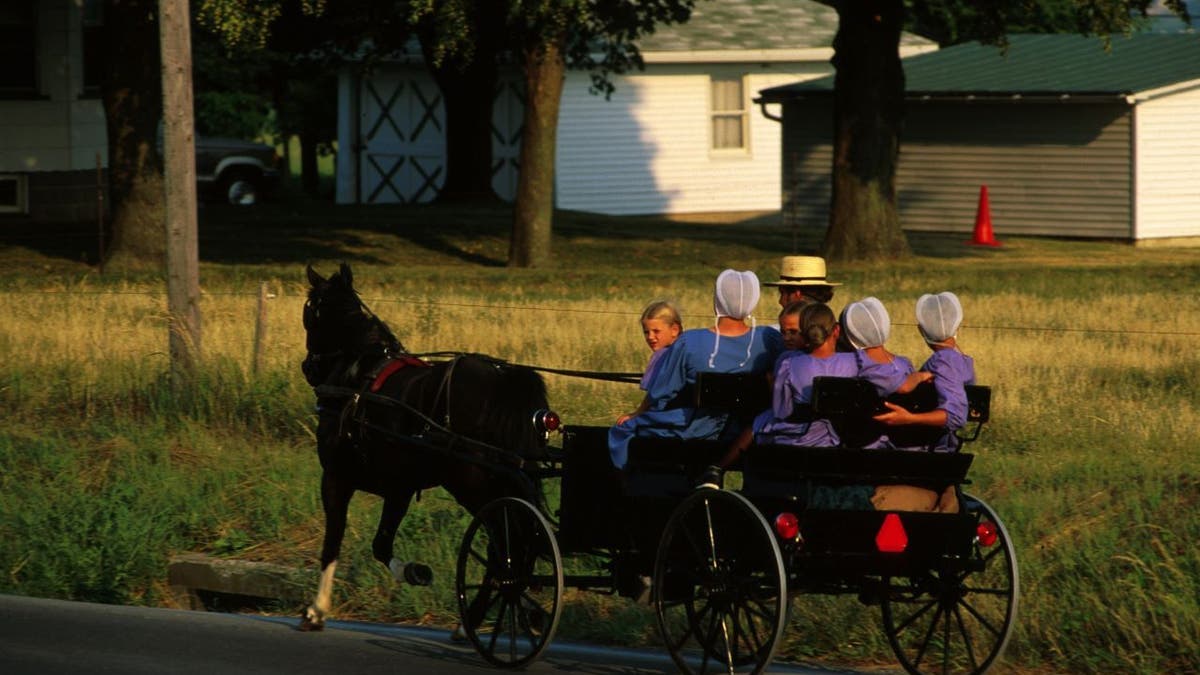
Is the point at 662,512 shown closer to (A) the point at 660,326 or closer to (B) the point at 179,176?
(A) the point at 660,326

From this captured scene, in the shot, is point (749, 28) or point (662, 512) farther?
point (749, 28)

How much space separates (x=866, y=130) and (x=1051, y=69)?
1095 centimetres

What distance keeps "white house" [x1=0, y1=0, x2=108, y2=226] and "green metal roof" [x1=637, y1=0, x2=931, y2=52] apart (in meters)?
17.6

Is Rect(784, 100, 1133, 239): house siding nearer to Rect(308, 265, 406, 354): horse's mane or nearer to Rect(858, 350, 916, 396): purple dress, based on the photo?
Rect(308, 265, 406, 354): horse's mane

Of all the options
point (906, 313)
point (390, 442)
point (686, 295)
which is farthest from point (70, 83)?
point (390, 442)

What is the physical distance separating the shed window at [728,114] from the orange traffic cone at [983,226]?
1385cm

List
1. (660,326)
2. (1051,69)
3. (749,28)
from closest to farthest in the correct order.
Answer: (660,326) < (1051,69) < (749,28)

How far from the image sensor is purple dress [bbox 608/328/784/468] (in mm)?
8891

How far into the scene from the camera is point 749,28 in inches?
2057

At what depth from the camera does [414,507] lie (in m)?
12.5

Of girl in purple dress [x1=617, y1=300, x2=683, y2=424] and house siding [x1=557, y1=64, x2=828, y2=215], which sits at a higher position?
house siding [x1=557, y1=64, x2=828, y2=215]

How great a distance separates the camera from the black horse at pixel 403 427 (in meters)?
9.73

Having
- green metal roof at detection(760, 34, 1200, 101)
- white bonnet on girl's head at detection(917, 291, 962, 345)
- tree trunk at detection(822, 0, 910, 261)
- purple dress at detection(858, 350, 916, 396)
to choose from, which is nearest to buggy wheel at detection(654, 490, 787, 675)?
purple dress at detection(858, 350, 916, 396)

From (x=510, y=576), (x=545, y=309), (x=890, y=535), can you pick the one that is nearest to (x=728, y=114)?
(x=545, y=309)
